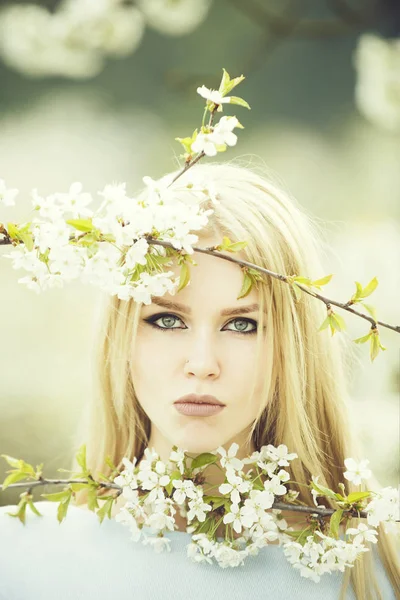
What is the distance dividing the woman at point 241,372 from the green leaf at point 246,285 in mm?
51

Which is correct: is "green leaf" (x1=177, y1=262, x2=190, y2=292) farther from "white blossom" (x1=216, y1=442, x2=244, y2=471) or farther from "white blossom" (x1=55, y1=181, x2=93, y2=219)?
"white blossom" (x1=216, y1=442, x2=244, y2=471)

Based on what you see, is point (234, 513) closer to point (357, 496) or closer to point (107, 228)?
point (357, 496)

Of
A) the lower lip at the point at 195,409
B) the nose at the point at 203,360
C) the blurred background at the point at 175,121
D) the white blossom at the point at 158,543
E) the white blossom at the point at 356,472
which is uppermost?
the blurred background at the point at 175,121

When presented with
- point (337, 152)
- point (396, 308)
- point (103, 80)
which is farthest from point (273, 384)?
point (103, 80)

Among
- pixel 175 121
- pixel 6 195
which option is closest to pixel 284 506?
pixel 6 195

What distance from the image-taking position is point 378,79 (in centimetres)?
193

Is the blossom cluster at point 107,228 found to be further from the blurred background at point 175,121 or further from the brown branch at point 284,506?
the blurred background at point 175,121

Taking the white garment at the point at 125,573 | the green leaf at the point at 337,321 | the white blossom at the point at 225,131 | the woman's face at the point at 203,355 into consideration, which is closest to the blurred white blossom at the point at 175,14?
the woman's face at the point at 203,355

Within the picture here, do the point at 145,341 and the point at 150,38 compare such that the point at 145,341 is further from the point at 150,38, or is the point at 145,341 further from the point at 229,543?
the point at 150,38

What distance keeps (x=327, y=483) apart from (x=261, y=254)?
1.54 feet

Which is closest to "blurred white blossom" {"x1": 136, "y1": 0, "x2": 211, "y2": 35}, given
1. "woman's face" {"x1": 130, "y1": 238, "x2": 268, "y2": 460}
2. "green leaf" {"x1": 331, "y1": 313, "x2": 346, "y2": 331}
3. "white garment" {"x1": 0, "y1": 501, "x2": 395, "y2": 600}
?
"woman's face" {"x1": 130, "y1": 238, "x2": 268, "y2": 460}

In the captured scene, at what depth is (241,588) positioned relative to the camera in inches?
48.1

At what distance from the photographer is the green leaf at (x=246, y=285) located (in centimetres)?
115

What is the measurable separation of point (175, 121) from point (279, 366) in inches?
37.8
